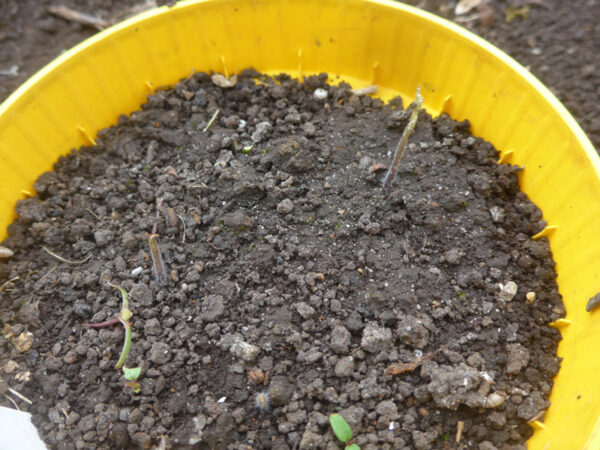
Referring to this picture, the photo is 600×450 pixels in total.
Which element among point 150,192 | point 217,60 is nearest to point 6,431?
point 150,192

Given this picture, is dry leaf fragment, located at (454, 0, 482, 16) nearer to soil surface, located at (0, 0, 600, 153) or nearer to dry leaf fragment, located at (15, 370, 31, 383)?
soil surface, located at (0, 0, 600, 153)

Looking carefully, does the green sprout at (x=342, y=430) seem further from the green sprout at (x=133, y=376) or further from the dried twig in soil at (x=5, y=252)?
the dried twig in soil at (x=5, y=252)

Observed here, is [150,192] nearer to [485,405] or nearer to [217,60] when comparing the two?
[217,60]

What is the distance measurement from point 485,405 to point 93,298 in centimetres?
115

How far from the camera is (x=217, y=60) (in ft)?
5.92

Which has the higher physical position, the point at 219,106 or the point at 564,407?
the point at 219,106

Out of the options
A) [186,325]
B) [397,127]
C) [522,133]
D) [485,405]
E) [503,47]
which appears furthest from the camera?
[503,47]

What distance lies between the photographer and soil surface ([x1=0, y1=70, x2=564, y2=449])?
119cm

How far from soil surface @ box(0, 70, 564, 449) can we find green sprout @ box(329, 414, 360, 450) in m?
0.03

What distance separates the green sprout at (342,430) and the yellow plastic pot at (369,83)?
50cm

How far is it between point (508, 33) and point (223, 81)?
146 centimetres

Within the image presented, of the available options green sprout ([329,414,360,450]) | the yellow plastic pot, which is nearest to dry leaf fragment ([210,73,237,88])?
the yellow plastic pot

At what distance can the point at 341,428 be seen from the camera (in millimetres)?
1121

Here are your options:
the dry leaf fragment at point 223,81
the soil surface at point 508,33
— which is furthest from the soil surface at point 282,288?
the soil surface at point 508,33
